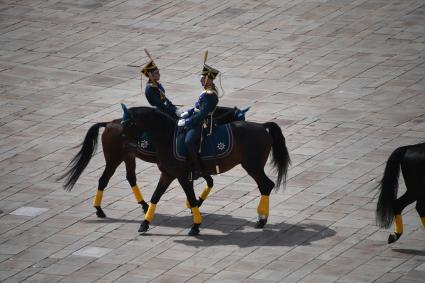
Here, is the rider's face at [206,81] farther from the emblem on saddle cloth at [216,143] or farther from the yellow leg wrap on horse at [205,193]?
the yellow leg wrap on horse at [205,193]

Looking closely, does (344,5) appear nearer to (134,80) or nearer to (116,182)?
(134,80)

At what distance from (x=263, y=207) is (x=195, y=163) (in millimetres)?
1341

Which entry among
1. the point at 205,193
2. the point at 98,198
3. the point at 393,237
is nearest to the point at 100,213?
the point at 98,198

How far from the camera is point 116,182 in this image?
20.8m

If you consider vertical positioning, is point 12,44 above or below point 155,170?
above

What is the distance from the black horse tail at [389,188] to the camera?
674 inches

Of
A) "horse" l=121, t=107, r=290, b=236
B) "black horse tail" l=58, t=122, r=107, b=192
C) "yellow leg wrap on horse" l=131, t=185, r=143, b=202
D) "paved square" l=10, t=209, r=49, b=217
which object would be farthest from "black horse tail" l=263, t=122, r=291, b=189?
"paved square" l=10, t=209, r=49, b=217

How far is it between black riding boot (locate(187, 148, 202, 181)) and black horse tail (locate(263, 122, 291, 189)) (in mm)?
1305

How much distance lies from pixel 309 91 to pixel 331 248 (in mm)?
8186

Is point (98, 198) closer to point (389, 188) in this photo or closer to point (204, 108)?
point (204, 108)

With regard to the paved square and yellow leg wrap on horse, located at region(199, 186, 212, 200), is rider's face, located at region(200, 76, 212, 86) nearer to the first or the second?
yellow leg wrap on horse, located at region(199, 186, 212, 200)

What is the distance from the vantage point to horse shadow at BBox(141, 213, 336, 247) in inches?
699

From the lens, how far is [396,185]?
17.2 meters

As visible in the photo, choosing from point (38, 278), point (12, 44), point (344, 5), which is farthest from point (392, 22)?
point (38, 278)
